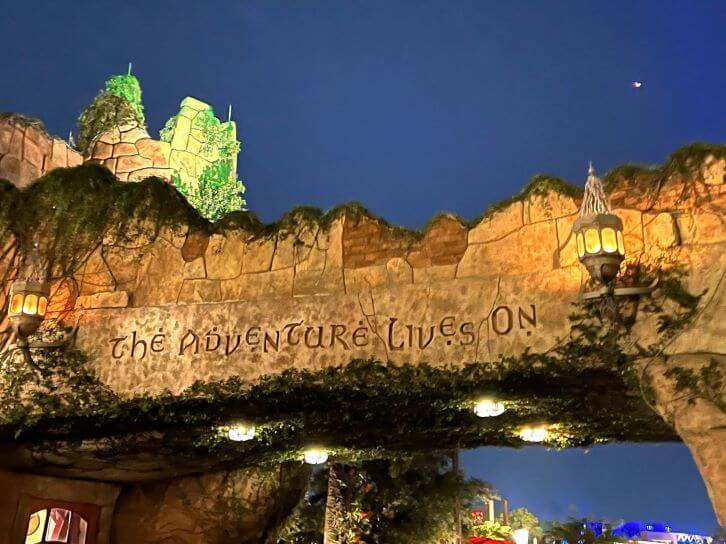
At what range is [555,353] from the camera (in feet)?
17.6

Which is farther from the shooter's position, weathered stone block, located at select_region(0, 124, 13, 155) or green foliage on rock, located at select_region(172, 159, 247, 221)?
green foliage on rock, located at select_region(172, 159, 247, 221)

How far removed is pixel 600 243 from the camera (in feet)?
16.4

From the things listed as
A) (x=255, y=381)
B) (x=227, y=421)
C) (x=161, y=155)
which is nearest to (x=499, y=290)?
(x=255, y=381)

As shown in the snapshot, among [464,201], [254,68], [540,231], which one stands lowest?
[540,231]

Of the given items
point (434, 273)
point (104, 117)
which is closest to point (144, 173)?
point (104, 117)

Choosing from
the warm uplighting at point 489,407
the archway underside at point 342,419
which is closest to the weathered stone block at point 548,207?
the archway underside at point 342,419

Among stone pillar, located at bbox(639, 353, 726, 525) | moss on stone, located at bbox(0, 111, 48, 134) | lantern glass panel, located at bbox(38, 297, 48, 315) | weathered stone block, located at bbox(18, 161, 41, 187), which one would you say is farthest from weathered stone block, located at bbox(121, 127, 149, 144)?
stone pillar, located at bbox(639, 353, 726, 525)

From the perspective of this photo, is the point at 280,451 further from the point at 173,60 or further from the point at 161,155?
the point at 173,60

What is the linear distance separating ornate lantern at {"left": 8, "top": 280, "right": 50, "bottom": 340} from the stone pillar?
492 cm

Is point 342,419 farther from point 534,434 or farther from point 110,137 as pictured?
point 110,137

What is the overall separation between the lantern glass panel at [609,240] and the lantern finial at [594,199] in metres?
0.23

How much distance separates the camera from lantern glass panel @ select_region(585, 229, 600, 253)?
5.01m

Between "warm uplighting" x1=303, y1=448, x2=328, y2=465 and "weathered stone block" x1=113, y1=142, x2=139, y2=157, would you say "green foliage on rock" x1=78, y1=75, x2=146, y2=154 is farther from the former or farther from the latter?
"warm uplighting" x1=303, y1=448, x2=328, y2=465

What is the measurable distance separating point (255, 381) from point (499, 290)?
211 cm
